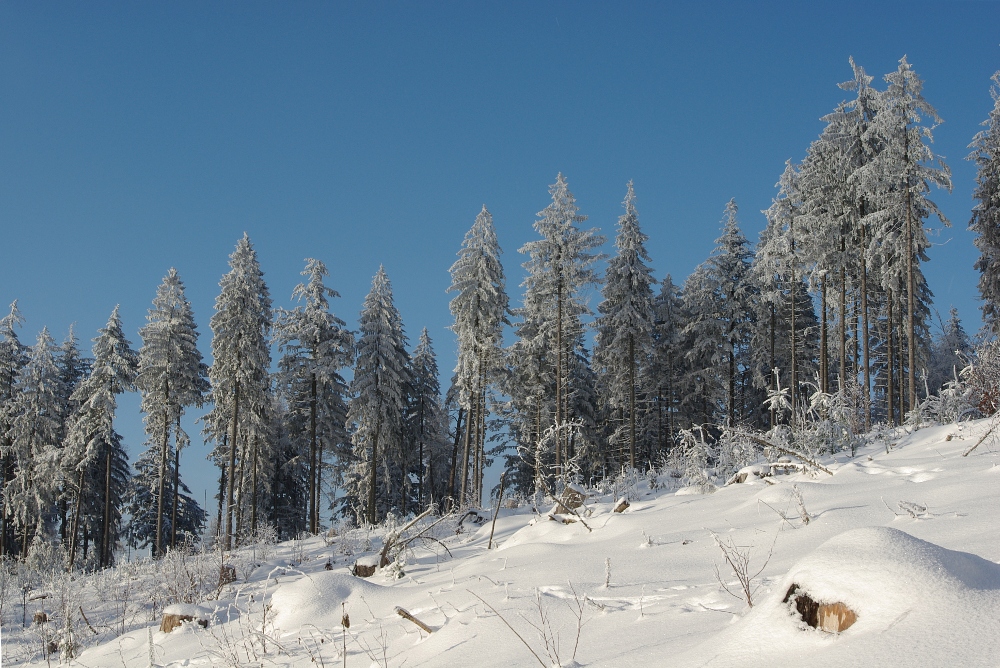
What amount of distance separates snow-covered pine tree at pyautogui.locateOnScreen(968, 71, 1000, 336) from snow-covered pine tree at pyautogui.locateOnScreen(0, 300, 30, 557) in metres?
44.8

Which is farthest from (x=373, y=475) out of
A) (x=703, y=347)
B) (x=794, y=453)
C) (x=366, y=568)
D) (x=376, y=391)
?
(x=794, y=453)

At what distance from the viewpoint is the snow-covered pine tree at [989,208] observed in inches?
1111

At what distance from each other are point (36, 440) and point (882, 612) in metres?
38.5

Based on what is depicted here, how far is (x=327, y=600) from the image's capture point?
547cm

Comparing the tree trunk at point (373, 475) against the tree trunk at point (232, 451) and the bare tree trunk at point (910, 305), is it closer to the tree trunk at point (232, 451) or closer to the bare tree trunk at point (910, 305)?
the tree trunk at point (232, 451)

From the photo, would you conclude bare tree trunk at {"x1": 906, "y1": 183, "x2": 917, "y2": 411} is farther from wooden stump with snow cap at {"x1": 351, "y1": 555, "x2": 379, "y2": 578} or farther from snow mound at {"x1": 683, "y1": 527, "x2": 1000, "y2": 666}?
snow mound at {"x1": 683, "y1": 527, "x2": 1000, "y2": 666}

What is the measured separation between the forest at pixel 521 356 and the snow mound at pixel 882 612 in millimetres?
21111

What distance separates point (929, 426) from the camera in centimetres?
1006

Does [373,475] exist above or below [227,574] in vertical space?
below

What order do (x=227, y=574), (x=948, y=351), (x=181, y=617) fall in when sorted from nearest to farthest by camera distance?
(x=181, y=617) < (x=227, y=574) < (x=948, y=351)

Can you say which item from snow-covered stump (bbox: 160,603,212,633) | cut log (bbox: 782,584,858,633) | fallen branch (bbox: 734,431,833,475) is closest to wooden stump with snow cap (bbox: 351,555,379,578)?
snow-covered stump (bbox: 160,603,212,633)

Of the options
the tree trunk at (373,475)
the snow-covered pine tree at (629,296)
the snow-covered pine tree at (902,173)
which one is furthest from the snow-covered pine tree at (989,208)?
the tree trunk at (373,475)

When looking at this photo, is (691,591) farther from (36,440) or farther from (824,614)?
(36,440)

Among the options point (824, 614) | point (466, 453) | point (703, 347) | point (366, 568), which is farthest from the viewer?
point (703, 347)
